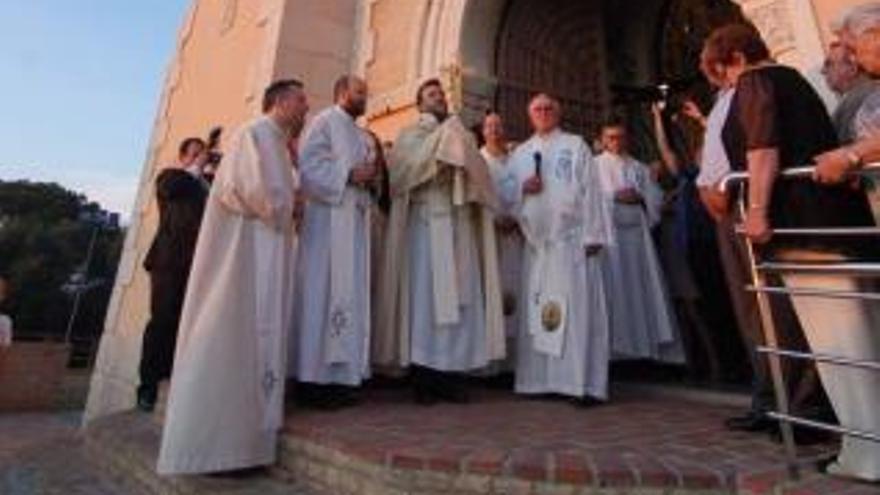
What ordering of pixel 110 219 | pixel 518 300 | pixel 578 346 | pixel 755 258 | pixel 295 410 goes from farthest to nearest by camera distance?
pixel 110 219
pixel 518 300
pixel 578 346
pixel 295 410
pixel 755 258

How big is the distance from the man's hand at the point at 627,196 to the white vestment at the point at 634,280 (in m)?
0.03

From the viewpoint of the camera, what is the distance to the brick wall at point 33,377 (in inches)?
568

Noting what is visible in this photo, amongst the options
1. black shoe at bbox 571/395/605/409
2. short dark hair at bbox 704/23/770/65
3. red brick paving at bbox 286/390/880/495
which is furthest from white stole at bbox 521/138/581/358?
short dark hair at bbox 704/23/770/65

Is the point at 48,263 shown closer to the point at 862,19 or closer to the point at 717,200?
the point at 717,200

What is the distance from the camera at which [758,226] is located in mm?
3076

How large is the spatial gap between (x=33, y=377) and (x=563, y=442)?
1379 cm

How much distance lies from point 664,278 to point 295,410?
2.93 meters

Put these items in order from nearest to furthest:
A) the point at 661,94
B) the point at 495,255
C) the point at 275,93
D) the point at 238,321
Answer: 1. the point at 238,321
2. the point at 275,93
3. the point at 495,255
4. the point at 661,94

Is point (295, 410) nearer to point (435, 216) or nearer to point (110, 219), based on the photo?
point (435, 216)

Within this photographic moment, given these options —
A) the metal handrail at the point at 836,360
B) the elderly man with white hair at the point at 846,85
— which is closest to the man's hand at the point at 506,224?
the elderly man with white hair at the point at 846,85

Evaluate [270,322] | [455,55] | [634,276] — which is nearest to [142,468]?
[270,322]

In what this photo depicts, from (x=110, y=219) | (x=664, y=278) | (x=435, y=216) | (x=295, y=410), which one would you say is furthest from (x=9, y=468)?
(x=110, y=219)

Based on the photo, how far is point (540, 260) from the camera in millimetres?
5305

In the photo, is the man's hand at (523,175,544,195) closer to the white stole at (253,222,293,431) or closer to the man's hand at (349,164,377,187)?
the man's hand at (349,164,377,187)
